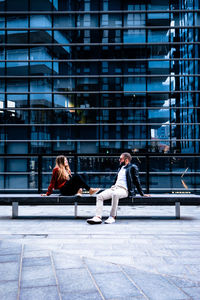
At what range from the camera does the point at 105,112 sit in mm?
14727

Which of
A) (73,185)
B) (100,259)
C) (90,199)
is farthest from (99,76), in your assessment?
(100,259)

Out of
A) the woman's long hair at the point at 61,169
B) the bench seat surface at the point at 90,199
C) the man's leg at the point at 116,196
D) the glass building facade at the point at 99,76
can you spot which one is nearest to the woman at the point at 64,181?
the woman's long hair at the point at 61,169

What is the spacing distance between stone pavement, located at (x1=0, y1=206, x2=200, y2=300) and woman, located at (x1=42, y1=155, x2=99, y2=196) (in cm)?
61

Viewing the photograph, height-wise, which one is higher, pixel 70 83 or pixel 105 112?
pixel 70 83

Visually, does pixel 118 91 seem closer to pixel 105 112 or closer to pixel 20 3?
pixel 105 112

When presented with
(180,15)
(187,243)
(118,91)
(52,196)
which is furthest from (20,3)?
(187,243)

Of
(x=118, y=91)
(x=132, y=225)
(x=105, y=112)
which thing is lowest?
(x=132, y=225)

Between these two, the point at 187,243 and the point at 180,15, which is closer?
the point at 187,243

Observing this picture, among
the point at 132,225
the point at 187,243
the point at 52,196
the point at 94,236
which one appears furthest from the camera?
the point at 52,196

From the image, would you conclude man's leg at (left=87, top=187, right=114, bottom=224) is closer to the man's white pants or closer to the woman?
the man's white pants

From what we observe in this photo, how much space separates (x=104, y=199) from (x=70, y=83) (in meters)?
10.1

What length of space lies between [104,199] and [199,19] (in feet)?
39.3

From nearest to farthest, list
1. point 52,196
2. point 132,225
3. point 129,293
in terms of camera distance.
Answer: point 129,293, point 132,225, point 52,196

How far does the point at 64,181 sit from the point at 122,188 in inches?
47.1
